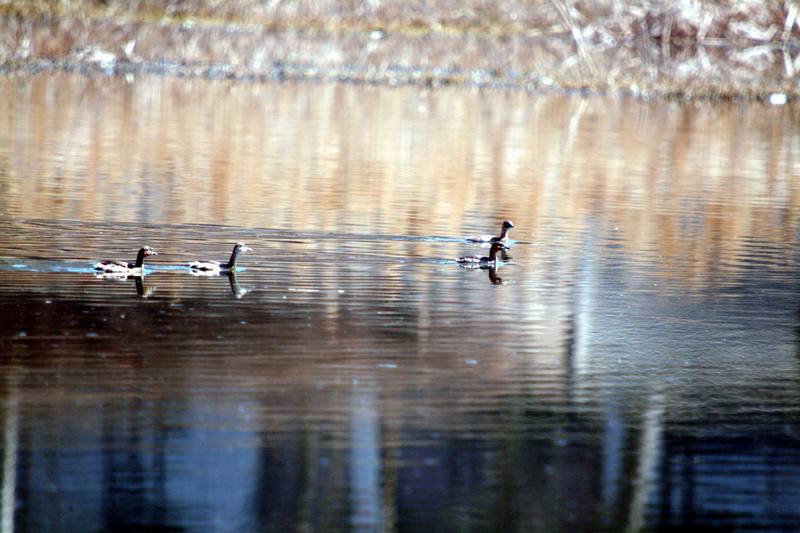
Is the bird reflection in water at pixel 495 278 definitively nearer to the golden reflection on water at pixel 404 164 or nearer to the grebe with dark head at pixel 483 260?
the grebe with dark head at pixel 483 260

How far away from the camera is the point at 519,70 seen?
4634 centimetres

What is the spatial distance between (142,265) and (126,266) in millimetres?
151

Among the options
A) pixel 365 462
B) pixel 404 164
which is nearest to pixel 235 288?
pixel 365 462

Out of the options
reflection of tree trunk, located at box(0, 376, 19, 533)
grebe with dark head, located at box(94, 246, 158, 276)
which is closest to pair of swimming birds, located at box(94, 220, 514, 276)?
grebe with dark head, located at box(94, 246, 158, 276)

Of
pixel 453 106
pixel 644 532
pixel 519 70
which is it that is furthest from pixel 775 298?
pixel 519 70

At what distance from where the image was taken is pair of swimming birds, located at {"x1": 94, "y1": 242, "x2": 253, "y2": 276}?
13367 millimetres

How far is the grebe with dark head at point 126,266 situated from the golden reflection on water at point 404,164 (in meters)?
3.27

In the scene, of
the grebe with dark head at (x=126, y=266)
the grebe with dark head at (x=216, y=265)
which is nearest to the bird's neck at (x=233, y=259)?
the grebe with dark head at (x=216, y=265)

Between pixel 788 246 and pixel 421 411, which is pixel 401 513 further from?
pixel 788 246

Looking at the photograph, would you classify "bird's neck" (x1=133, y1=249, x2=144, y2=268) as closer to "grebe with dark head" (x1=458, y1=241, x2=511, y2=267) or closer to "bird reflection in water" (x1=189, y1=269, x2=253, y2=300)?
"bird reflection in water" (x1=189, y1=269, x2=253, y2=300)

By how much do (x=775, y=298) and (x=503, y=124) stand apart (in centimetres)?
1894

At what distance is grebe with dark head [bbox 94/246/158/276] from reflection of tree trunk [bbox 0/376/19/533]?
3.76m

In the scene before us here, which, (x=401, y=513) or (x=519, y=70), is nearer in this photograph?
(x=401, y=513)

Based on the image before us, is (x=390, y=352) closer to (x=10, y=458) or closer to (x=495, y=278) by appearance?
(x=10, y=458)
